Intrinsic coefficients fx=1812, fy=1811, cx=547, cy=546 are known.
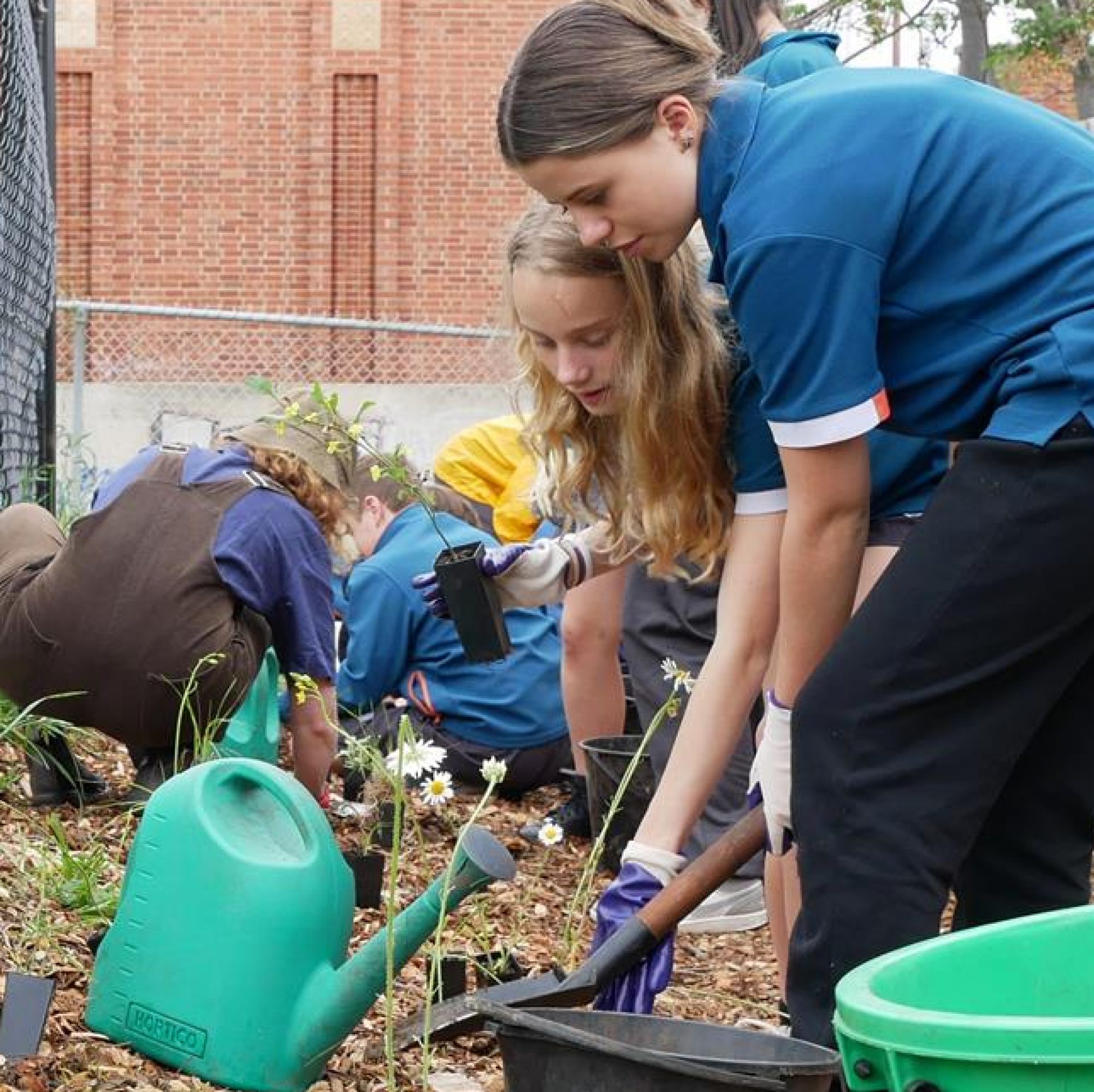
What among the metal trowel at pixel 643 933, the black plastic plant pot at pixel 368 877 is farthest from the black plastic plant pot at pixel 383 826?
the metal trowel at pixel 643 933

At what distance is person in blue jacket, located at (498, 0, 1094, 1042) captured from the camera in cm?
214

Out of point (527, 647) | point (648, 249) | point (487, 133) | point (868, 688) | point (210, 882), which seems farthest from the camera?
point (487, 133)

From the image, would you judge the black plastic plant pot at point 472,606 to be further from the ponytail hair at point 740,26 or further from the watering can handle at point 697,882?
the ponytail hair at point 740,26

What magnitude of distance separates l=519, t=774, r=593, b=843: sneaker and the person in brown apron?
0.61 metres

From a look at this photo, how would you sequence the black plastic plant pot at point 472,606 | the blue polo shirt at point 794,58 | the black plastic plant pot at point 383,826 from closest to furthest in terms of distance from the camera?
the black plastic plant pot at point 472,606 → the blue polo shirt at point 794,58 → the black plastic plant pot at point 383,826

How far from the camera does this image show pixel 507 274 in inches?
117

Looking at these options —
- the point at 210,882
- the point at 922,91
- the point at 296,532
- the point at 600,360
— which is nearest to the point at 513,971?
the point at 210,882

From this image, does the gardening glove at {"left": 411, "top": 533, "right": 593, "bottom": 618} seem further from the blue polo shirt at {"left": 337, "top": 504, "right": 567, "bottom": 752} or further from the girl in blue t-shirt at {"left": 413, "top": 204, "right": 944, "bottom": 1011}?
the blue polo shirt at {"left": 337, "top": 504, "right": 567, "bottom": 752}

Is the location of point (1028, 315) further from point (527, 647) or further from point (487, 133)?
point (487, 133)

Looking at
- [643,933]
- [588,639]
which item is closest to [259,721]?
[588,639]

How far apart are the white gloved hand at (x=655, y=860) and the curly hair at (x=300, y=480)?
1977 mm

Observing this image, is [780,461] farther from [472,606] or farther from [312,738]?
[312,738]

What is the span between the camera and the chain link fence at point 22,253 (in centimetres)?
528

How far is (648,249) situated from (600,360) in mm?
465
